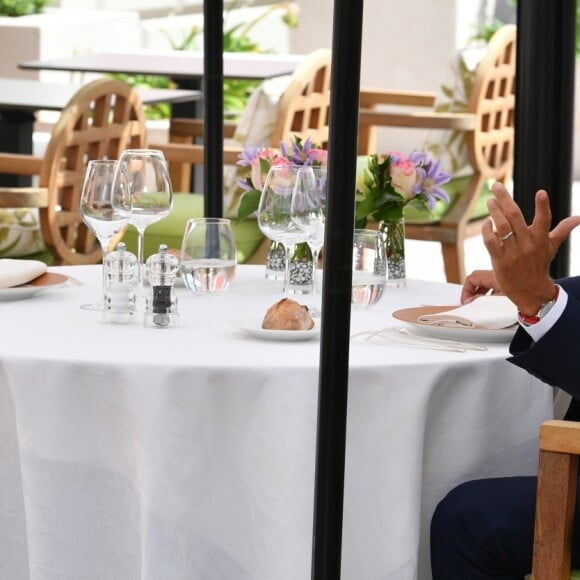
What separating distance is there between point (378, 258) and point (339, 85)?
815mm

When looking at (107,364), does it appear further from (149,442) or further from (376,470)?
(376,470)

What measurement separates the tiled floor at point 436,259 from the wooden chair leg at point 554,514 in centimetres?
421

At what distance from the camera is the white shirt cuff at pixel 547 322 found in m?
1.63

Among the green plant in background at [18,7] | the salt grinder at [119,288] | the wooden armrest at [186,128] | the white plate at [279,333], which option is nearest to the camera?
the white plate at [279,333]

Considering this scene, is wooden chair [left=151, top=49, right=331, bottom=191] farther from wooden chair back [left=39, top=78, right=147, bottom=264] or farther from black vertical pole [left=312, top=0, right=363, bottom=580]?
black vertical pole [left=312, top=0, right=363, bottom=580]

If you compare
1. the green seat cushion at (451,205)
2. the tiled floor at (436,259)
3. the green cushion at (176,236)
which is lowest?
the tiled floor at (436,259)

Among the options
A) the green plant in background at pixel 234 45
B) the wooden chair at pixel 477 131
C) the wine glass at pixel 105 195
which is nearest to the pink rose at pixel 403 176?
the wine glass at pixel 105 195

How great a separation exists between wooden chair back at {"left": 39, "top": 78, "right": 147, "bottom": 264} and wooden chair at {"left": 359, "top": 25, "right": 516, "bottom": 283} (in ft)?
3.98

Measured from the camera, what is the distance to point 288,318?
5.75 ft

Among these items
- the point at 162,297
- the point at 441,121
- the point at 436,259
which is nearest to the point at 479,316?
the point at 162,297

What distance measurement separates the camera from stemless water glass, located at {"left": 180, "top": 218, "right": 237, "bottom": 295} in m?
2.05

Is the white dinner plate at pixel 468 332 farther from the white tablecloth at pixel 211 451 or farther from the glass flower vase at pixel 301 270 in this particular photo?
the glass flower vase at pixel 301 270

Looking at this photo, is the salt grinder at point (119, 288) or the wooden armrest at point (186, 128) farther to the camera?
the wooden armrest at point (186, 128)

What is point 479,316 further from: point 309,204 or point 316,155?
A: point 316,155
